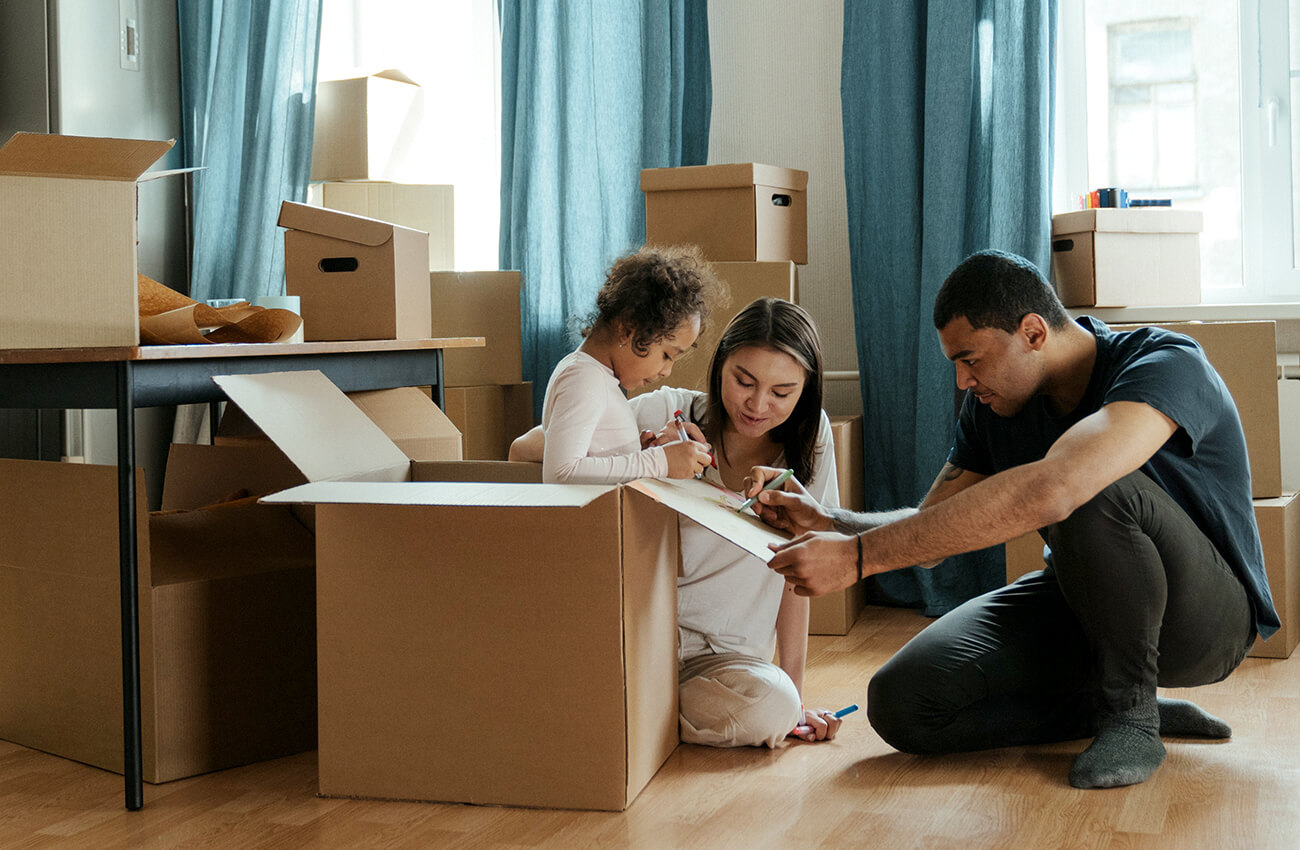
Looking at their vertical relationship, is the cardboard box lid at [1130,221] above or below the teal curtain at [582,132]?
below

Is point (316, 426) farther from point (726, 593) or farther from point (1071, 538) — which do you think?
point (1071, 538)

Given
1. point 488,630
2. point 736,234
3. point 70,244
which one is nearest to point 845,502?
point 736,234

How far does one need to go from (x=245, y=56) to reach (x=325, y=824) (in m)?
2.77

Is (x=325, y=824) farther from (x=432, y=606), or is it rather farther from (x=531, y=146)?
(x=531, y=146)

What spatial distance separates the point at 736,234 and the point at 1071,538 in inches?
55.2

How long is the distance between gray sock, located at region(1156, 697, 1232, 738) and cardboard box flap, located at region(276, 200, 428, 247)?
1537 mm

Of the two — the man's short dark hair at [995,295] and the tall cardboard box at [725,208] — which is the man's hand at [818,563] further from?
the tall cardboard box at [725,208]

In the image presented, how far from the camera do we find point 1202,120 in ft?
9.84

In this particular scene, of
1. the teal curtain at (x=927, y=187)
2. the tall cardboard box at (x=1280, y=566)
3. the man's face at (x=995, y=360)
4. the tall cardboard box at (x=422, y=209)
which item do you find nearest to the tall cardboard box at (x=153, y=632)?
the man's face at (x=995, y=360)

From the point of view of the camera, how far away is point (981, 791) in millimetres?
1619

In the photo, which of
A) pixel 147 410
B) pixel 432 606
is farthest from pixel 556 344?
pixel 432 606

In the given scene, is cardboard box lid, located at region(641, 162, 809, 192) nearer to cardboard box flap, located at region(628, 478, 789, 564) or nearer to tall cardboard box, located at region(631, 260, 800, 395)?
tall cardboard box, located at region(631, 260, 800, 395)

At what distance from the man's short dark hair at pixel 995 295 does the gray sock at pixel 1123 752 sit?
22.4 inches

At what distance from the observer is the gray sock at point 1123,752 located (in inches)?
63.5
